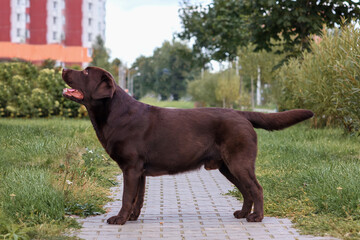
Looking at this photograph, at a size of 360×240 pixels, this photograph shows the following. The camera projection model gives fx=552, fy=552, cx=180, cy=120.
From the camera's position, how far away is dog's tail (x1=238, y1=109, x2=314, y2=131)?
19.9 ft

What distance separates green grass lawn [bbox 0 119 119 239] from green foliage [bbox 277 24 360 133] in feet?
15.7

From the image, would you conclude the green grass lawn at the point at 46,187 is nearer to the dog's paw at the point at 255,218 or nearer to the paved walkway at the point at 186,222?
the paved walkway at the point at 186,222

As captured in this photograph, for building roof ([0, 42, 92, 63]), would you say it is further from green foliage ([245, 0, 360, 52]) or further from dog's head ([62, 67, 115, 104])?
dog's head ([62, 67, 115, 104])

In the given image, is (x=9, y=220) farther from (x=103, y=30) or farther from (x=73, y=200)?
(x=103, y=30)

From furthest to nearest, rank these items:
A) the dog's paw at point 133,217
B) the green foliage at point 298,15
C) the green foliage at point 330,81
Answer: the green foliage at point 298,15 < the green foliage at point 330,81 < the dog's paw at point 133,217

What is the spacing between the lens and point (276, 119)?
6074mm

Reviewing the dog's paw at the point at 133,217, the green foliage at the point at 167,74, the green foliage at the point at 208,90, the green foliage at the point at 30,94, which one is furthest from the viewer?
the green foliage at the point at 167,74

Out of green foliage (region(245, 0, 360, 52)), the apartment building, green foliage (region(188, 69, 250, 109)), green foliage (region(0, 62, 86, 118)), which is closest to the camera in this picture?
green foliage (region(245, 0, 360, 52))

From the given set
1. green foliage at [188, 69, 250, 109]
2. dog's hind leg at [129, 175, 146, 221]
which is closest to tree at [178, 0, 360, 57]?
dog's hind leg at [129, 175, 146, 221]

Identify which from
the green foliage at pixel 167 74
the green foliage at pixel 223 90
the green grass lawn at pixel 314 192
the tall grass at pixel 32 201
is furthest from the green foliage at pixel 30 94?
the green foliage at pixel 167 74

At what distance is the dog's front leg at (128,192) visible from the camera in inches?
224

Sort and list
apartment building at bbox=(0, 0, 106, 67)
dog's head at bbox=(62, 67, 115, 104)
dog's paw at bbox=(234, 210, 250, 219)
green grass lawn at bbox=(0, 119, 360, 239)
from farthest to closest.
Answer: apartment building at bbox=(0, 0, 106, 67), dog's paw at bbox=(234, 210, 250, 219), dog's head at bbox=(62, 67, 115, 104), green grass lawn at bbox=(0, 119, 360, 239)

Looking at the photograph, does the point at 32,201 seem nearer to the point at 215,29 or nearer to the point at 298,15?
the point at 298,15

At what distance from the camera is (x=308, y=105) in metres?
17.9
